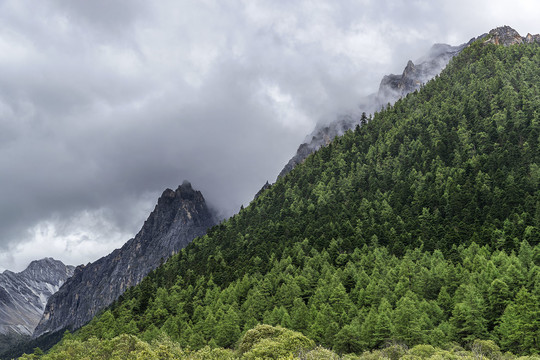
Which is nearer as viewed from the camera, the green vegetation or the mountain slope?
Result: the green vegetation

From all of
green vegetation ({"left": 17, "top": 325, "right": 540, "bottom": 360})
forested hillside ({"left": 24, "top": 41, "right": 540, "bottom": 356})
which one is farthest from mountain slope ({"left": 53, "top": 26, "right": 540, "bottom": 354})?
green vegetation ({"left": 17, "top": 325, "right": 540, "bottom": 360})

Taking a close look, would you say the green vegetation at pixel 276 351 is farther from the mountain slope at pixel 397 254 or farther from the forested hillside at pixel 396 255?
the mountain slope at pixel 397 254

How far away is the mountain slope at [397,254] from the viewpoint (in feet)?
280

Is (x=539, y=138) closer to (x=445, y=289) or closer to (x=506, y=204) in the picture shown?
Result: (x=506, y=204)

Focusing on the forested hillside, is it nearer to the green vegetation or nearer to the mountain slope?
the mountain slope

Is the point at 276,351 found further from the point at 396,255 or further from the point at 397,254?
the point at 397,254

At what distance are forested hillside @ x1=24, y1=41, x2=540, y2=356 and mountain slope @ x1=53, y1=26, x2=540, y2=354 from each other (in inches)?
17.3

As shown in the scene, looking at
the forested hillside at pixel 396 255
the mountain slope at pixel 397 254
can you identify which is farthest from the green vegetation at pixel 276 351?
the mountain slope at pixel 397 254

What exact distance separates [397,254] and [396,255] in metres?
0.41

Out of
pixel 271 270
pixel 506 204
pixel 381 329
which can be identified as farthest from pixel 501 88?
pixel 381 329

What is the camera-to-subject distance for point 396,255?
407ft

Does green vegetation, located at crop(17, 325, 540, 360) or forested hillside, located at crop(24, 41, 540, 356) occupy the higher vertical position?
forested hillside, located at crop(24, 41, 540, 356)

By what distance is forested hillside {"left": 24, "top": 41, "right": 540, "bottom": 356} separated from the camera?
85125mm

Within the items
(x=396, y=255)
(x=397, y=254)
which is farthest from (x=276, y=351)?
(x=397, y=254)
